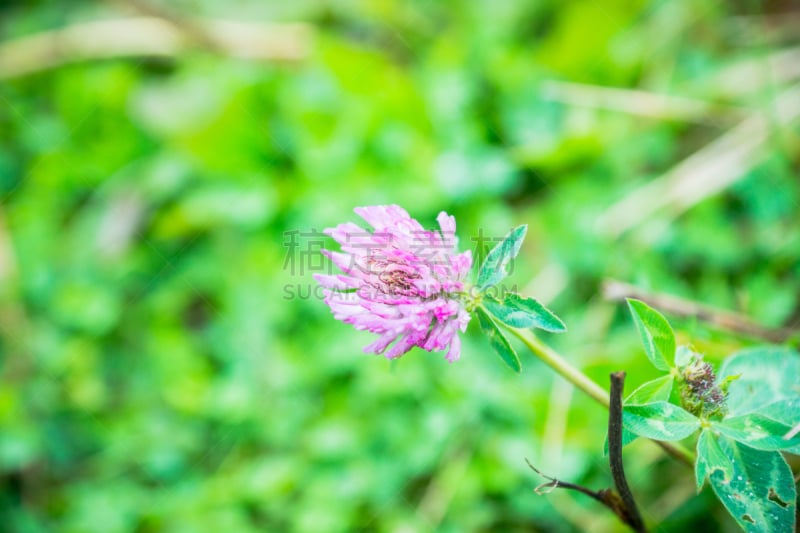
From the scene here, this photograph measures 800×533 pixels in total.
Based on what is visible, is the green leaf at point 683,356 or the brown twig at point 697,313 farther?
the brown twig at point 697,313

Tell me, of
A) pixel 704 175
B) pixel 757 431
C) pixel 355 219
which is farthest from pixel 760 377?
pixel 355 219

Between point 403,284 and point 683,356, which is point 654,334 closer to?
point 683,356

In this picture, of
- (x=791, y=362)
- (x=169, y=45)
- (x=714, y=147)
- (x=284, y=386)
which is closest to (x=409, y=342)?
(x=791, y=362)

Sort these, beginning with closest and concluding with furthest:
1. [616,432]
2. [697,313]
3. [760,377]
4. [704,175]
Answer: [616,432]
[760,377]
[697,313]
[704,175]

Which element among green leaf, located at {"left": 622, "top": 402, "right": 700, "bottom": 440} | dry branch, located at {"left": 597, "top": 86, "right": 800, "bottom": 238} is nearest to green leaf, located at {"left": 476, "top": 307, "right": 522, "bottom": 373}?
green leaf, located at {"left": 622, "top": 402, "right": 700, "bottom": 440}

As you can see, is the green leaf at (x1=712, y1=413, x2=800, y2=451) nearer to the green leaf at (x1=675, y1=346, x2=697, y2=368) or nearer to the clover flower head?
the green leaf at (x1=675, y1=346, x2=697, y2=368)

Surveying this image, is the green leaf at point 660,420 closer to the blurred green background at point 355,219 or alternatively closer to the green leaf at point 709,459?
the green leaf at point 709,459

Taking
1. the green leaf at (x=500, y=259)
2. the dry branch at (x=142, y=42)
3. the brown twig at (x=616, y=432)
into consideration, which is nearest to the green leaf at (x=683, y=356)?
the brown twig at (x=616, y=432)
